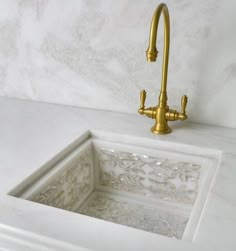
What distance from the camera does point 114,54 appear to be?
39.7 inches

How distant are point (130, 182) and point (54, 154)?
10.3 inches

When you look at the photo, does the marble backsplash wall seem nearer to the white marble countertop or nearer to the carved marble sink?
the white marble countertop

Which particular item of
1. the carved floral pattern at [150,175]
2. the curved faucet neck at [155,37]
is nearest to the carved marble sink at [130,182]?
the carved floral pattern at [150,175]

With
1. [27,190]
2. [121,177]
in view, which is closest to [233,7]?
[121,177]

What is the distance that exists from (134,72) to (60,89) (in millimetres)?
298

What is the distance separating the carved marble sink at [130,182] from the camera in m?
0.79

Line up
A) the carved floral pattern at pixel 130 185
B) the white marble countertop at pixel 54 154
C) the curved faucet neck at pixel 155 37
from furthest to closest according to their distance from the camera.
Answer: the carved floral pattern at pixel 130 185, the curved faucet neck at pixel 155 37, the white marble countertop at pixel 54 154

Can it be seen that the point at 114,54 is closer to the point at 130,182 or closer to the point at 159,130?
the point at 159,130

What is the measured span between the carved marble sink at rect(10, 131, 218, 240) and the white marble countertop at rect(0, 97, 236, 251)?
0.04 metres

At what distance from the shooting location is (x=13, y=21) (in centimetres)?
110

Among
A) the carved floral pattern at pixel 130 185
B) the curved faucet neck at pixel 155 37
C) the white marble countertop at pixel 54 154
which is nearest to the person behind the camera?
the white marble countertop at pixel 54 154

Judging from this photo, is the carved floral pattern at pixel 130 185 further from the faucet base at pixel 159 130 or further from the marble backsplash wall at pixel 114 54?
the marble backsplash wall at pixel 114 54

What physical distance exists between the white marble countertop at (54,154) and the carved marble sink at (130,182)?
43 mm

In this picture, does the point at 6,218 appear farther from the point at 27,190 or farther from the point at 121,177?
the point at 121,177
